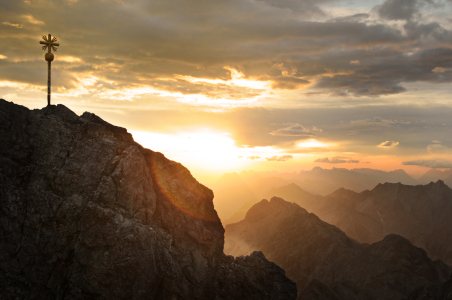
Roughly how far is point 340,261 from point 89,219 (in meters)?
129

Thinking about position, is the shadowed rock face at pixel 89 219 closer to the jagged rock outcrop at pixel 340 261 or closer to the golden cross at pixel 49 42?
the golden cross at pixel 49 42

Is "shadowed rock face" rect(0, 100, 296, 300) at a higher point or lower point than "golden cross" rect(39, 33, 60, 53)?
lower

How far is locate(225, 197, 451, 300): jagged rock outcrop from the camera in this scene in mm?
113688

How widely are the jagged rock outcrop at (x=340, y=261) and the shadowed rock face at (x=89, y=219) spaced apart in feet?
201

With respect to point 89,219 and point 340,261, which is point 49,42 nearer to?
point 89,219

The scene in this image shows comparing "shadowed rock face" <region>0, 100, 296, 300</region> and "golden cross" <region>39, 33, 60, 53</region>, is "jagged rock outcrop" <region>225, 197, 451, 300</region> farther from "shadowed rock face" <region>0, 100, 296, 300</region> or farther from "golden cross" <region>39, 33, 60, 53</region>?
"golden cross" <region>39, 33, 60, 53</region>

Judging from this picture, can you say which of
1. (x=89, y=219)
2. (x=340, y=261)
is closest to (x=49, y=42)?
(x=89, y=219)

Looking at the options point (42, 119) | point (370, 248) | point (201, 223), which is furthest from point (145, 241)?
point (370, 248)

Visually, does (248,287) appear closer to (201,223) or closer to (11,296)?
(201,223)

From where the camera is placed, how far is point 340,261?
139000 millimetres

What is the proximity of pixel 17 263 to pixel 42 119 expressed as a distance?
68.4 feet

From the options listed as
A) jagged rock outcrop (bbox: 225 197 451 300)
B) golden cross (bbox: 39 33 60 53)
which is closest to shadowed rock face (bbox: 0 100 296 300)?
golden cross (bbox: 39 33 60 53)

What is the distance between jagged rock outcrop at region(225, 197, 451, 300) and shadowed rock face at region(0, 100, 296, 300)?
6140 cm

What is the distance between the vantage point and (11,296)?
36156 mm
